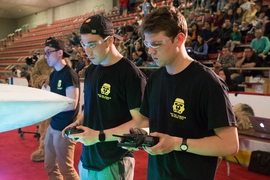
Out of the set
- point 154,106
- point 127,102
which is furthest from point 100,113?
point 154,106

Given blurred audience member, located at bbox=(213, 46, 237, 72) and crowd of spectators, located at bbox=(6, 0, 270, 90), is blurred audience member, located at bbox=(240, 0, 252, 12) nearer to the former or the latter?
crowd of spectators, located at bbox=(6, 0, 270, 90)

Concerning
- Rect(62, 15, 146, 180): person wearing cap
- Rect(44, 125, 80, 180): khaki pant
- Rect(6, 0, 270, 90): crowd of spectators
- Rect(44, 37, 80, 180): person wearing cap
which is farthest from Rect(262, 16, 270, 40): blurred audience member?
Rect(62, 15, 146, 180): person wearing cap

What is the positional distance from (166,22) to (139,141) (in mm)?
477

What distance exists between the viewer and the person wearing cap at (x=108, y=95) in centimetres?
170

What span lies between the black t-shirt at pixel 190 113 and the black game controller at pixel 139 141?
0.17 m

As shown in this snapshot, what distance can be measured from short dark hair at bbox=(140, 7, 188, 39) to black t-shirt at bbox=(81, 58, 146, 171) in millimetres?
487

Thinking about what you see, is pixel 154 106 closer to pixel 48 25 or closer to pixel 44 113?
pixel 44 113

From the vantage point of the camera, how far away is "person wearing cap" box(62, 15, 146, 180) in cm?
170

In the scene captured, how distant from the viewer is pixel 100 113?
1.75 metres

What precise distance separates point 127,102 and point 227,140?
684 mm

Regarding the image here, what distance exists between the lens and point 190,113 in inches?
47.0

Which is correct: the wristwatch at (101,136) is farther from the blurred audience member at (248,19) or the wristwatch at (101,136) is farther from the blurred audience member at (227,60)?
the blurred audience member at (248,19)

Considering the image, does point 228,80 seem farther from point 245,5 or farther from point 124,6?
point 124,6

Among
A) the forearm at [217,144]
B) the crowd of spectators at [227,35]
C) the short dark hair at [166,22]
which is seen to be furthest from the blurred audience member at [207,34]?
the forearm at [217,144]
